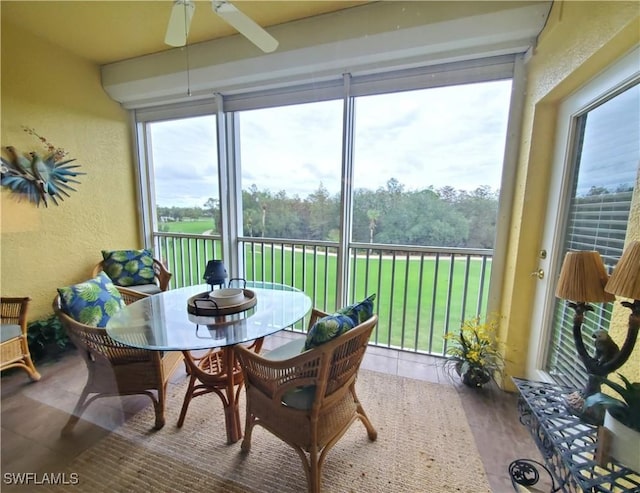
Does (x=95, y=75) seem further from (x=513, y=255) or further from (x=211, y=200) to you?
(x=513, y=255)

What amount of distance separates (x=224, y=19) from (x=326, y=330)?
169cm

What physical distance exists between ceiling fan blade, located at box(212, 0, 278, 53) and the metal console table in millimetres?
2288

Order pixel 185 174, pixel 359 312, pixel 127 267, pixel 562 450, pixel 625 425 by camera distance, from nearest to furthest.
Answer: pixel 625 425 < pixel 562 450 < pixel 359 312 < pixel 127 267 < pixel 185 174

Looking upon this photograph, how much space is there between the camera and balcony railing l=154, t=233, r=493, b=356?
245 cm

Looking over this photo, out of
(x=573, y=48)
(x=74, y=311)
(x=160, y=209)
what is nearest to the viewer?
(x=573, y=48)

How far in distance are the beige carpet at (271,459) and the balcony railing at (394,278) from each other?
36.6 inches

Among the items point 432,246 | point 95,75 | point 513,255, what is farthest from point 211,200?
point 513,255

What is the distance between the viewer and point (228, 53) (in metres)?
2.38

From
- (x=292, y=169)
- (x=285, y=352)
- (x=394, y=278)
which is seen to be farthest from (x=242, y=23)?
(x=394, y=278)

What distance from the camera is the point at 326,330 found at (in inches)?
44.3

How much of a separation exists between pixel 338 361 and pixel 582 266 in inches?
39.8

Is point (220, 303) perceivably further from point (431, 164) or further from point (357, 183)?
point (431, 164)

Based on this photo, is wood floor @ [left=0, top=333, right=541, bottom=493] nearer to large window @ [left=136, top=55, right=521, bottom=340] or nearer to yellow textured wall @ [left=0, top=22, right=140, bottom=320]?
large window @ [left=136, top=55, right=521, bottom=340]

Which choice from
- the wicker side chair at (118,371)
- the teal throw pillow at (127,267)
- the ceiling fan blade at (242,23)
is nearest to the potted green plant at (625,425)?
the wicker side chair at (118,371)
